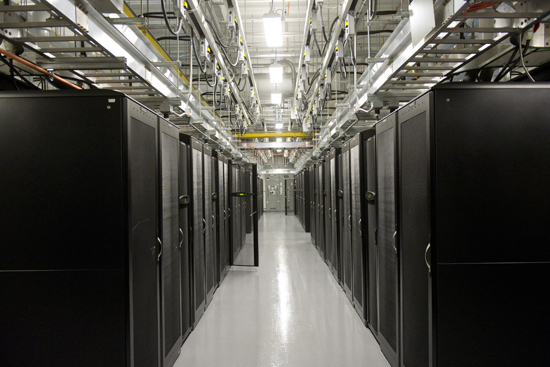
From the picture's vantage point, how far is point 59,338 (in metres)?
1.76

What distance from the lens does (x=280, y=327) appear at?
11.4 ft

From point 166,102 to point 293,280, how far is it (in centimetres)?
353

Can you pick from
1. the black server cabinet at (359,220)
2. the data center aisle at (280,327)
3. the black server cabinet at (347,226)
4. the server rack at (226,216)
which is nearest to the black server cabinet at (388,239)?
the data center aisle at (280,327)

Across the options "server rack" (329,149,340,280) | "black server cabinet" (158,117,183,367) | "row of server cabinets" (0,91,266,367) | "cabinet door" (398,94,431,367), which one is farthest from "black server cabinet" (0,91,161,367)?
"server rack" (329,149,340,280)

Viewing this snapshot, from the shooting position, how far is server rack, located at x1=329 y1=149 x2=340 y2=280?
4.82m

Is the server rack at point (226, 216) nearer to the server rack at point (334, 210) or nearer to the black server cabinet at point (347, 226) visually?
the server rack at point (334, 210)

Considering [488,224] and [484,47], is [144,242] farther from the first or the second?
[484,47]

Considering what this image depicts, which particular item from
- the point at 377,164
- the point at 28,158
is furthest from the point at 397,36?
the point at 28,158

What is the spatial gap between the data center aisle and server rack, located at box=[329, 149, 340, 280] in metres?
0.32

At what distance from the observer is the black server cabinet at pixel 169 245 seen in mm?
2385

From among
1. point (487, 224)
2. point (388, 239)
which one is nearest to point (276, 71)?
point (388, 239)

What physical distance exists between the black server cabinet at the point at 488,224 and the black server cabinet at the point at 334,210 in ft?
9.54

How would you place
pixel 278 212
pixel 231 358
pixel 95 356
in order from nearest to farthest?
pixel 95 356 → pixel 231 358 → pixel 278 212

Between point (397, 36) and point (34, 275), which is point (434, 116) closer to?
point (397, 36)
